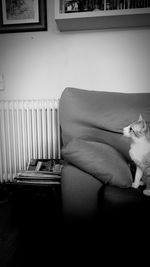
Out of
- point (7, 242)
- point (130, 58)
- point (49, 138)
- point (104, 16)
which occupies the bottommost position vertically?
point (7, 242)

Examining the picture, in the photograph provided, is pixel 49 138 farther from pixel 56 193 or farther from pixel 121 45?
pixel 121 45

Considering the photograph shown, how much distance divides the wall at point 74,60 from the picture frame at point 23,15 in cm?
5

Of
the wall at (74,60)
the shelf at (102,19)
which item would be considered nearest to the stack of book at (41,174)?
the wall at (74,60)

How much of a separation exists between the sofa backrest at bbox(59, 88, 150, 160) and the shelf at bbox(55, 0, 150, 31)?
541 mm

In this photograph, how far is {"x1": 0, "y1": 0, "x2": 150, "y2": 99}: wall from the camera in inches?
72.6

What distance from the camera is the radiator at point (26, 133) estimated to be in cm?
188

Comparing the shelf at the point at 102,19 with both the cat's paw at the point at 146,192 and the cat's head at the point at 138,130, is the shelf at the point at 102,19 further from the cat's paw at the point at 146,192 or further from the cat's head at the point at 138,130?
the cat's paw at the point at 146,192

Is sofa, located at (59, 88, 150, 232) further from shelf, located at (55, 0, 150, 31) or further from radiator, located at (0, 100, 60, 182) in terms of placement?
shelf, located at (55, 0, 150, 31)

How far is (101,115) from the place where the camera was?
1443mm

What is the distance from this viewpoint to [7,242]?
1317 millimetres

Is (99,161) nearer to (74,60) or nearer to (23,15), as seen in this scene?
(74,60)

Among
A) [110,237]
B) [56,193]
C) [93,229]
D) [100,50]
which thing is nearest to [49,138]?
[56,193]

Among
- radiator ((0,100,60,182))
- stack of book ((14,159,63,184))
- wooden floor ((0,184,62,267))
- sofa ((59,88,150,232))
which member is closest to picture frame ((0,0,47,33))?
radiator ((0,100,60,182))

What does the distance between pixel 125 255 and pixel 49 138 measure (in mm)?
1158
